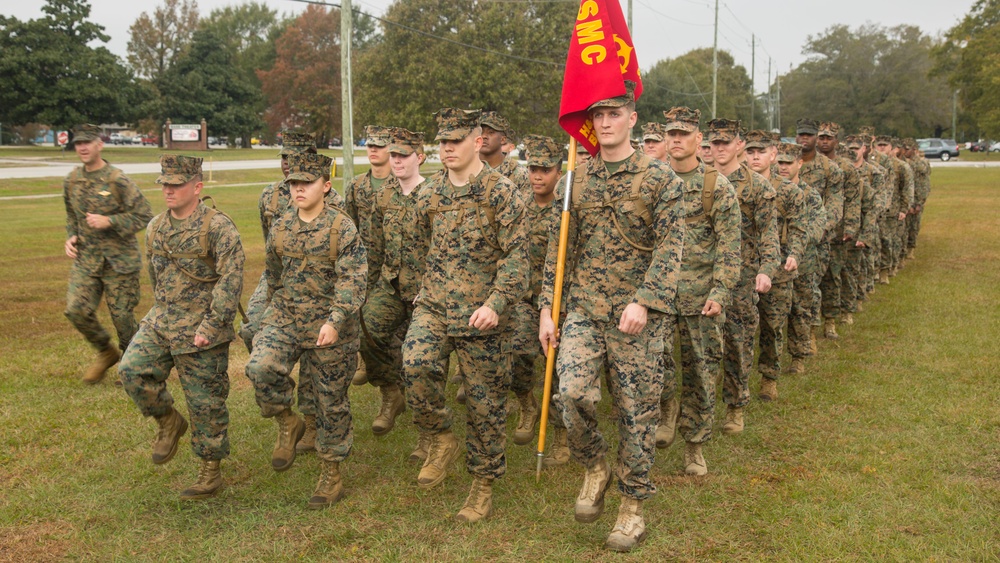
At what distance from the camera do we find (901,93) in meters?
78.9

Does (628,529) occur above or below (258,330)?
below

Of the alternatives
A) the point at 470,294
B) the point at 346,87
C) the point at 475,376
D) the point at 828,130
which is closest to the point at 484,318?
the point at 470,294

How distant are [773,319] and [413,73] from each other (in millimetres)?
25734

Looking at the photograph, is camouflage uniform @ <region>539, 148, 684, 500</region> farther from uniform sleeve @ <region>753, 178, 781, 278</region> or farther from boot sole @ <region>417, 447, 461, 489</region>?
uniform sleeve @ <region>753, 178, 781, 278</region>

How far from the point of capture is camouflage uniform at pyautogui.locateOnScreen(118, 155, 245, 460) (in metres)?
5.98

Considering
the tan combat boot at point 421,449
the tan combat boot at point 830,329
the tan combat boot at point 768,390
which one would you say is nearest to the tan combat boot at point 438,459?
the tan combat boot at point 421,449

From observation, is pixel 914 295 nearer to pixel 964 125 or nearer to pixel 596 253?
pixel 596 253

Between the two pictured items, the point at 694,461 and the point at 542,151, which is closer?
the point at 694,461

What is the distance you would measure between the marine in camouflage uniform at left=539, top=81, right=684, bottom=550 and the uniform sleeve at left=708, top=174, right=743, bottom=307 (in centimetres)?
121

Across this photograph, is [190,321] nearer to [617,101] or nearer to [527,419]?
[527,419]

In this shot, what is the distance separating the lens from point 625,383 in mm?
5176

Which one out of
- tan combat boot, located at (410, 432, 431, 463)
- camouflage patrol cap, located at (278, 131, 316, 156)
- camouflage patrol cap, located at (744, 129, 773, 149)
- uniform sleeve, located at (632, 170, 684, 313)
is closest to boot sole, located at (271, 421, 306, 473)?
tan combat boot, located at (410, 432, 431, 463)

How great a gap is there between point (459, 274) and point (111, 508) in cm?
275

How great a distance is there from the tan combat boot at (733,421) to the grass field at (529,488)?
0.29 feet
